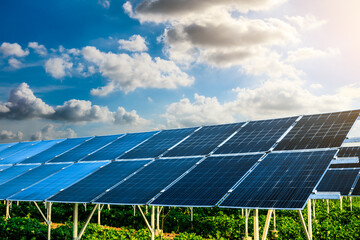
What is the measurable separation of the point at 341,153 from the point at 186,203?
22.9 meters

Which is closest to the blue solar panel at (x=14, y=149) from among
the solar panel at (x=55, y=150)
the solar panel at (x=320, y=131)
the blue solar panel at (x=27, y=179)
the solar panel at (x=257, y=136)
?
the solar panel at (x=55, y=150)

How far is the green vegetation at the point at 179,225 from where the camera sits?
785 inches

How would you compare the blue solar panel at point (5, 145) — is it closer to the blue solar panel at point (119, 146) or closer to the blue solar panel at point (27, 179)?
the blue solar panel at point (27, 179)

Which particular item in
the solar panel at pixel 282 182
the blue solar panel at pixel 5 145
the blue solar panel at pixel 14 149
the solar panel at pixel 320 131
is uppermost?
the blue solar panel at pixel 5 145

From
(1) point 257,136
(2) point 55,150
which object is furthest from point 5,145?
(1) point 257,136

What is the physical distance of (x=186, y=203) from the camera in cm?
1248

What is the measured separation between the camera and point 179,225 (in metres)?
26.8

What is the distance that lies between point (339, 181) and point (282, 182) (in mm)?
19276

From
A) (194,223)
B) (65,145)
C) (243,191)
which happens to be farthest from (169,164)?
(65,145)

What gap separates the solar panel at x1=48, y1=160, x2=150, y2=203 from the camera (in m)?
15.7

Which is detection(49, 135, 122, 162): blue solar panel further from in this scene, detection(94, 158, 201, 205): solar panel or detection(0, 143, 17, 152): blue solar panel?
detection(0, 143, 17, 152): blue solar panel

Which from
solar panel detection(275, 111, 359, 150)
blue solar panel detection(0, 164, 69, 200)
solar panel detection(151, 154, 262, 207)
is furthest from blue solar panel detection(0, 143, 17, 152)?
solar panel detection(275, 111, 359, 150)

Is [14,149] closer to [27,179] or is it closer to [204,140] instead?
[27,179]

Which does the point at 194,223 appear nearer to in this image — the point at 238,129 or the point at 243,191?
the point at 238,129
